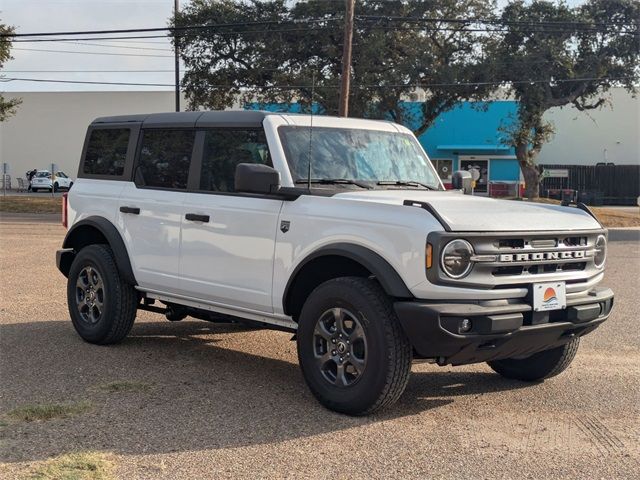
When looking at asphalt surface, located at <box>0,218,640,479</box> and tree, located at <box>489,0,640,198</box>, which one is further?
tree, located at <box>489,0,640,198</box>

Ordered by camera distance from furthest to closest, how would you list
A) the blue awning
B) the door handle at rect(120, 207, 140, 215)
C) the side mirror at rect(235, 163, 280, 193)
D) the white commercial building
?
the white commercial building → the blue awning → the door handle at rect(120, 207, 140, 215) → the side mirror at rect(235, 163, 280, 193)

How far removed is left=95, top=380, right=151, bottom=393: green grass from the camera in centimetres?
551

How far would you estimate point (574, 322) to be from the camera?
16.4 feet

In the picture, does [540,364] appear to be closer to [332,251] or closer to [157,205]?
[332,251]

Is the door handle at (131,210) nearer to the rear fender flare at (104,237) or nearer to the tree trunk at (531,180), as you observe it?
the rear fender flare at (104,237)

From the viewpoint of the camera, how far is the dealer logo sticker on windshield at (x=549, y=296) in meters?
4.80

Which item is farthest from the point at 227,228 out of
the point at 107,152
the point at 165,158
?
the point at 107,152

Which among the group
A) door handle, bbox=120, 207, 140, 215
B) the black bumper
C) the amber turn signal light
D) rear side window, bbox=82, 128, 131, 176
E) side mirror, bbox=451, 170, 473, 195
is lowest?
the black bumper

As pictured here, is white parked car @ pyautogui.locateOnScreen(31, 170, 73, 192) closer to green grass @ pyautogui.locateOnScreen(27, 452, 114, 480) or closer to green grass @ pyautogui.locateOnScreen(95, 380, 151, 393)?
green grass @ pyautogui.locateOnScreen(95, 380, 151, 393)

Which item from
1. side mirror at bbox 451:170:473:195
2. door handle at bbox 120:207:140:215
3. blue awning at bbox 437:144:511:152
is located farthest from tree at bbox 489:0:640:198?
door handle at bbox 120:207:140:215

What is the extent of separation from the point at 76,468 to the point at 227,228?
7.62 feet

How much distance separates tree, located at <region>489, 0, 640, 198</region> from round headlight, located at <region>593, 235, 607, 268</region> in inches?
1016

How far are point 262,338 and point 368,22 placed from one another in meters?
24.9

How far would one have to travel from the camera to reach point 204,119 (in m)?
6.35
